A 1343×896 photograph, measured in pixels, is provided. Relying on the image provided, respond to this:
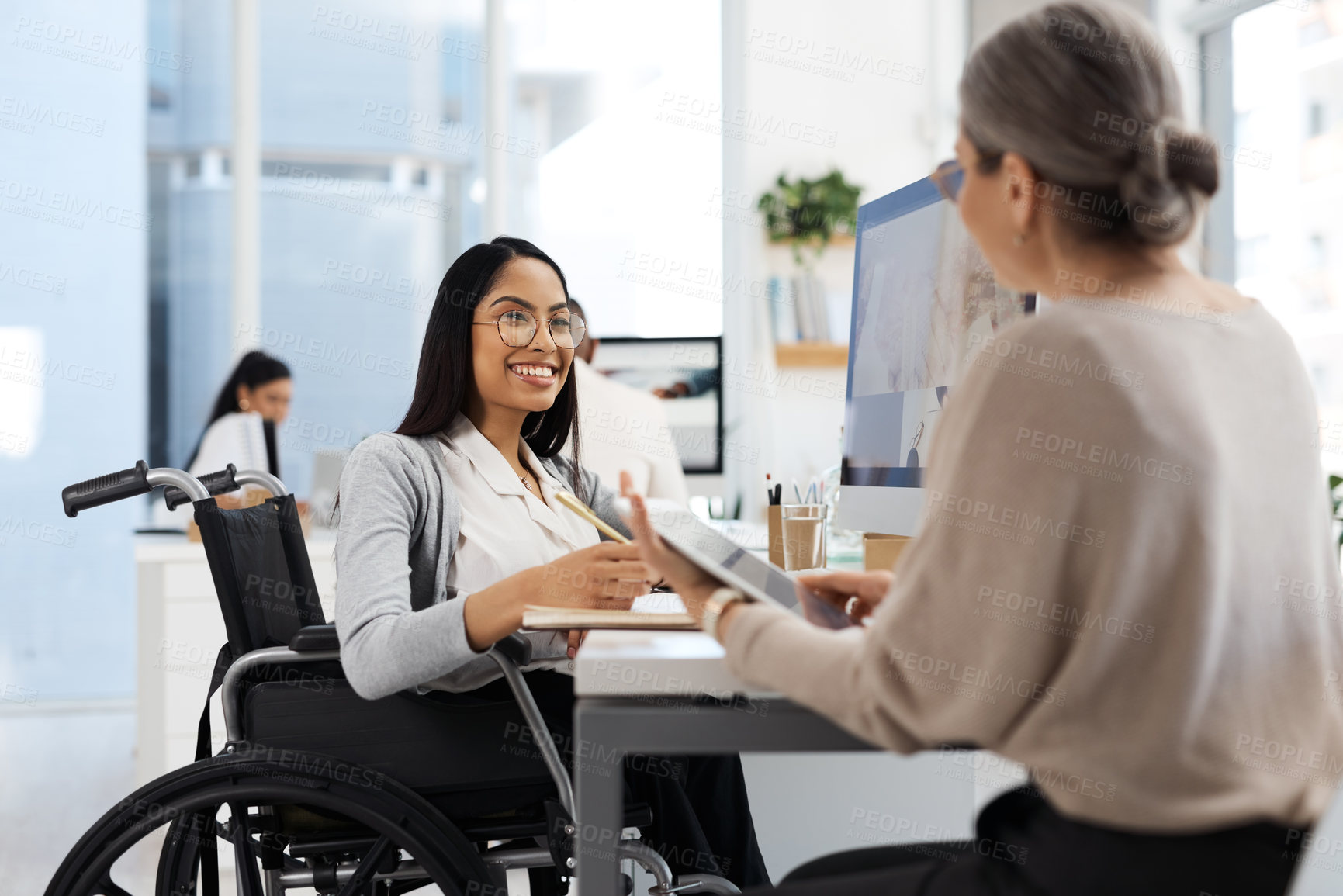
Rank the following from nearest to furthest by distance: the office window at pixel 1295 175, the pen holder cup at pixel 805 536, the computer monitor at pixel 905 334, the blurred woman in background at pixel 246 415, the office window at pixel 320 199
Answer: the computer monitor at pixel 905 334 → the pen holder cup at pixel 805 536 → the office window at pixel 1295 175 → the blurred woman in background at pixel 246 415 → the office window at pixel 320 199

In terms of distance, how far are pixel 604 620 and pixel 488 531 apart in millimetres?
525

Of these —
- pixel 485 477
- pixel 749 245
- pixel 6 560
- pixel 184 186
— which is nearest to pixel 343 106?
pixel 184 186

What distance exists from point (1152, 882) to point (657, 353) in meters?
3.61

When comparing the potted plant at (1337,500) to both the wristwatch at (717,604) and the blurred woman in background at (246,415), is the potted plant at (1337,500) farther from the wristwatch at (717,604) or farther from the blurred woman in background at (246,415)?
the blurred woman in background at (246,415)

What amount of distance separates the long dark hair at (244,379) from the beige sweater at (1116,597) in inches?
156

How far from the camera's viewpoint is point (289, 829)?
131 cm

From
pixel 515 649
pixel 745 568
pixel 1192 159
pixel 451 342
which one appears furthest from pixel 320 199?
pixel 1192 159

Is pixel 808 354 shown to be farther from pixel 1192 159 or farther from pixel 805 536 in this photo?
pixel 1192 159

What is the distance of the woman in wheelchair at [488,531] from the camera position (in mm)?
1216

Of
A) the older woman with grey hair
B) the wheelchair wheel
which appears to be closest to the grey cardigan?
the wheelchair wheel

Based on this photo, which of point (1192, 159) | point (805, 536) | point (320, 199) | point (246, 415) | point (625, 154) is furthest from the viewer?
point (625, 154)

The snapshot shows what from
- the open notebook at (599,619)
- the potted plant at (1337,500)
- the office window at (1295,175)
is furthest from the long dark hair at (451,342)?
the office window at (1295,175)

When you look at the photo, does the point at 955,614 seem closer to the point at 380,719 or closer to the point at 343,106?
the point at 380,719

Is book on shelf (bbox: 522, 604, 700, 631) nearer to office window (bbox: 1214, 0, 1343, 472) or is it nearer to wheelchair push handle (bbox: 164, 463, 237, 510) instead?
wheelchair push handle (bbox: 164, 463, 237, 510)
